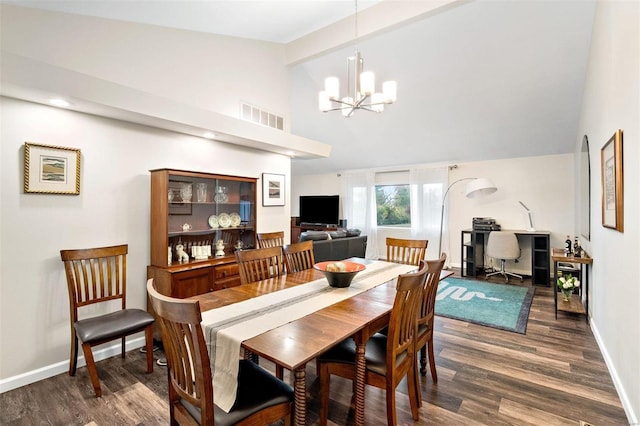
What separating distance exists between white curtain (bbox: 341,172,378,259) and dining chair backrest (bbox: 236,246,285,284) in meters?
5.15

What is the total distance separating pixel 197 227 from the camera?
3.33 metres

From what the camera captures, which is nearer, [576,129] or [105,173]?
[105,173]

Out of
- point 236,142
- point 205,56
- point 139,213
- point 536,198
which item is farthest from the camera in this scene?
point 536,198

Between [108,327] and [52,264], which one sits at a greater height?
[52,264]

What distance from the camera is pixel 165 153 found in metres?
3.13

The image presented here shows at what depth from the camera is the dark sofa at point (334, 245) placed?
16.0 ft

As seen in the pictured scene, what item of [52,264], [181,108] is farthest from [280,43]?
[52,264]

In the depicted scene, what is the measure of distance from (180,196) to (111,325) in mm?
1301

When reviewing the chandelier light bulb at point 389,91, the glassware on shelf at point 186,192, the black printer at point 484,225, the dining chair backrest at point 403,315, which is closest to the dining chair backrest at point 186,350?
the dining chair backrest at point 403,315

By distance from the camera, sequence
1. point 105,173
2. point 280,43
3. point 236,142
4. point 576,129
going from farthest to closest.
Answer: point 576,129 < point 280,43 < point 236,142 < point 105,173

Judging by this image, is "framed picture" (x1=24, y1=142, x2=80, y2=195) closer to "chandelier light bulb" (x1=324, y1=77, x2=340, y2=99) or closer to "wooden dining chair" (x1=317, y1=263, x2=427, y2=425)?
"chandelier light bulb" (x1=324, y1=77, x2=340, y2=99)

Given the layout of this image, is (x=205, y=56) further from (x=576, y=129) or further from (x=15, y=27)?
(x=576, y=129)

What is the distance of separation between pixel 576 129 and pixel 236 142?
17.0 feet

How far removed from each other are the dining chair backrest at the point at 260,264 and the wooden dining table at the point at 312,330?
0.15 m
